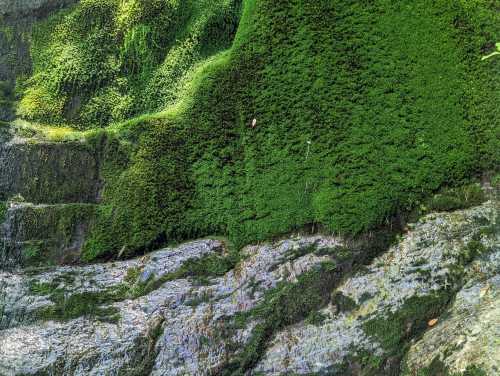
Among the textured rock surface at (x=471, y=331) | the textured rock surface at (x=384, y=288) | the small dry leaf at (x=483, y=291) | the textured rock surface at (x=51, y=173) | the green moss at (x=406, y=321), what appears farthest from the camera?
the textured rock surface at (x=51, y=173)

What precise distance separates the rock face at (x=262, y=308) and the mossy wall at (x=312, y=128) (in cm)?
46

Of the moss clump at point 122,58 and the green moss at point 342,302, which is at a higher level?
the moss clump at point 122,58

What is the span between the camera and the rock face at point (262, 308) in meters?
5.73

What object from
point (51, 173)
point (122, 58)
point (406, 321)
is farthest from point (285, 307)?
point (122, 58)

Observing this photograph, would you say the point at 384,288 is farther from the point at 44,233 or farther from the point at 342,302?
the point at 44,233

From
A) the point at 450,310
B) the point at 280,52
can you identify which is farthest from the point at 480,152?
the point at 280,52

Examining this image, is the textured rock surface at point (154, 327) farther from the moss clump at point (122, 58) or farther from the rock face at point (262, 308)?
the moss clump at point (122, 58)

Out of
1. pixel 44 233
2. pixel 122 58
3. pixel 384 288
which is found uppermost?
pixel 122 58

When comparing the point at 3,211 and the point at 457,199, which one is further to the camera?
the point at 3,211

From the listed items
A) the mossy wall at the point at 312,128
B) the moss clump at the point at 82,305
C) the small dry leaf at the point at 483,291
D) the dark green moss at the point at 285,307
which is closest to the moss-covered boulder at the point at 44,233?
the mossy wall at the point at 312,128

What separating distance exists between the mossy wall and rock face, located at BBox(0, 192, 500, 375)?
46 cm

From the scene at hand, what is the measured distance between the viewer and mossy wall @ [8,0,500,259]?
260 inches

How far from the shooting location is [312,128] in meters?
7.09

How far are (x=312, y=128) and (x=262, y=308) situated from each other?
98.4 inches
